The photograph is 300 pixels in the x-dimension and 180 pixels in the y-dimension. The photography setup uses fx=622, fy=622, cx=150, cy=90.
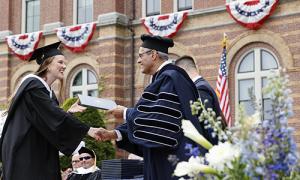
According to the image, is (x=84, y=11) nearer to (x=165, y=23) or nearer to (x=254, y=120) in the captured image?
(x=165, y=23)

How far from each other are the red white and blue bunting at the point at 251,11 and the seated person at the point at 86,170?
9818mm

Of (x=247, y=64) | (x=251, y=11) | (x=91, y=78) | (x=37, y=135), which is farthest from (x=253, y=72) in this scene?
(x=37, y=135)

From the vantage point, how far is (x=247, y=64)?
19.0 m

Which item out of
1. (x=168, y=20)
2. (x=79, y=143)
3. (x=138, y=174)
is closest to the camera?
(x=79, y=143)

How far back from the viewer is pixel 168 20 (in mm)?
20344

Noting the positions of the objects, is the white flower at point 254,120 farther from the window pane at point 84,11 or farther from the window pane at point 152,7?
the window pane at point 84,11

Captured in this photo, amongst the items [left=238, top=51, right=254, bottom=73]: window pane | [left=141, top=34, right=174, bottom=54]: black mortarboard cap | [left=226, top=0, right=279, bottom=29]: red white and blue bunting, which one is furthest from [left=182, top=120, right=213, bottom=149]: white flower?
[left=238, top=51, right=254, bottom=73]: window pane

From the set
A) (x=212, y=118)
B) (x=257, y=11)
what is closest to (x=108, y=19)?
(x=257, y=11)

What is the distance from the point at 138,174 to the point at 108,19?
1417cm

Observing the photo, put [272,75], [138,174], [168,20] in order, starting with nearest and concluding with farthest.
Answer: [272,75] → [138,174] → [168,20]

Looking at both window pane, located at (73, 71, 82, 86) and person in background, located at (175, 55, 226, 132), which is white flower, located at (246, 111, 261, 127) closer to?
person in background, located at (175, 55, 226, 132)

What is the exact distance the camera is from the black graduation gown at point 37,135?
5.92m

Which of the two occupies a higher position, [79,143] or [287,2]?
[287,2]

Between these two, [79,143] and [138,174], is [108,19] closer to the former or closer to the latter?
[138,174]
